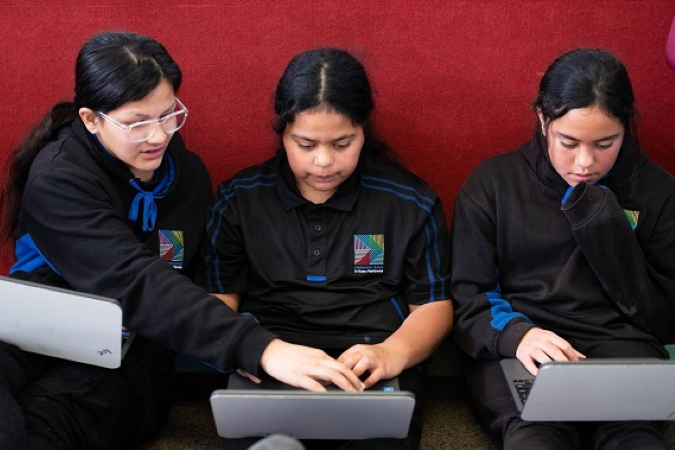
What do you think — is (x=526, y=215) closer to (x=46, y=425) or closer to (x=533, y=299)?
(x=533, y=299)

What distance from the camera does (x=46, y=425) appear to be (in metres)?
1.28

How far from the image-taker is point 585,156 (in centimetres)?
140

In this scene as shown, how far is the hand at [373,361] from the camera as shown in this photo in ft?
4.36

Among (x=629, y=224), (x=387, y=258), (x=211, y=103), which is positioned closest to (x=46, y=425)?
(x=387, y=258)

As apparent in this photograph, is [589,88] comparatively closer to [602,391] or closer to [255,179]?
[602,391]

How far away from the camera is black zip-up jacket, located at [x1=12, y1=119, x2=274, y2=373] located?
1.33 metres

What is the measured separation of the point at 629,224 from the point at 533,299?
0.22 meters

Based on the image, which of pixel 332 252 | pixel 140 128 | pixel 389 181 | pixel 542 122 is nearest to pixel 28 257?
pixel 140 128

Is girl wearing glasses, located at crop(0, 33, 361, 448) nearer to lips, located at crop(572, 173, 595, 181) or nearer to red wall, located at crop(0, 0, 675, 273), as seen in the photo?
red wall, located at crop(0, 0, 675, 273)

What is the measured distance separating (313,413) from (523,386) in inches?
15.0

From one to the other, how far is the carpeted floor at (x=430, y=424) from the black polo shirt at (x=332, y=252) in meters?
0.23

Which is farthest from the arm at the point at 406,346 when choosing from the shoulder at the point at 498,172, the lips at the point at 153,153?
the lips at the point at 153,153

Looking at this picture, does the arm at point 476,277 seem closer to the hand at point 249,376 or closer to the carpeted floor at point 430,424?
the carpeted floor at point 430,424

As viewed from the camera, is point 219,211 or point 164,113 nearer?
point 164,113
